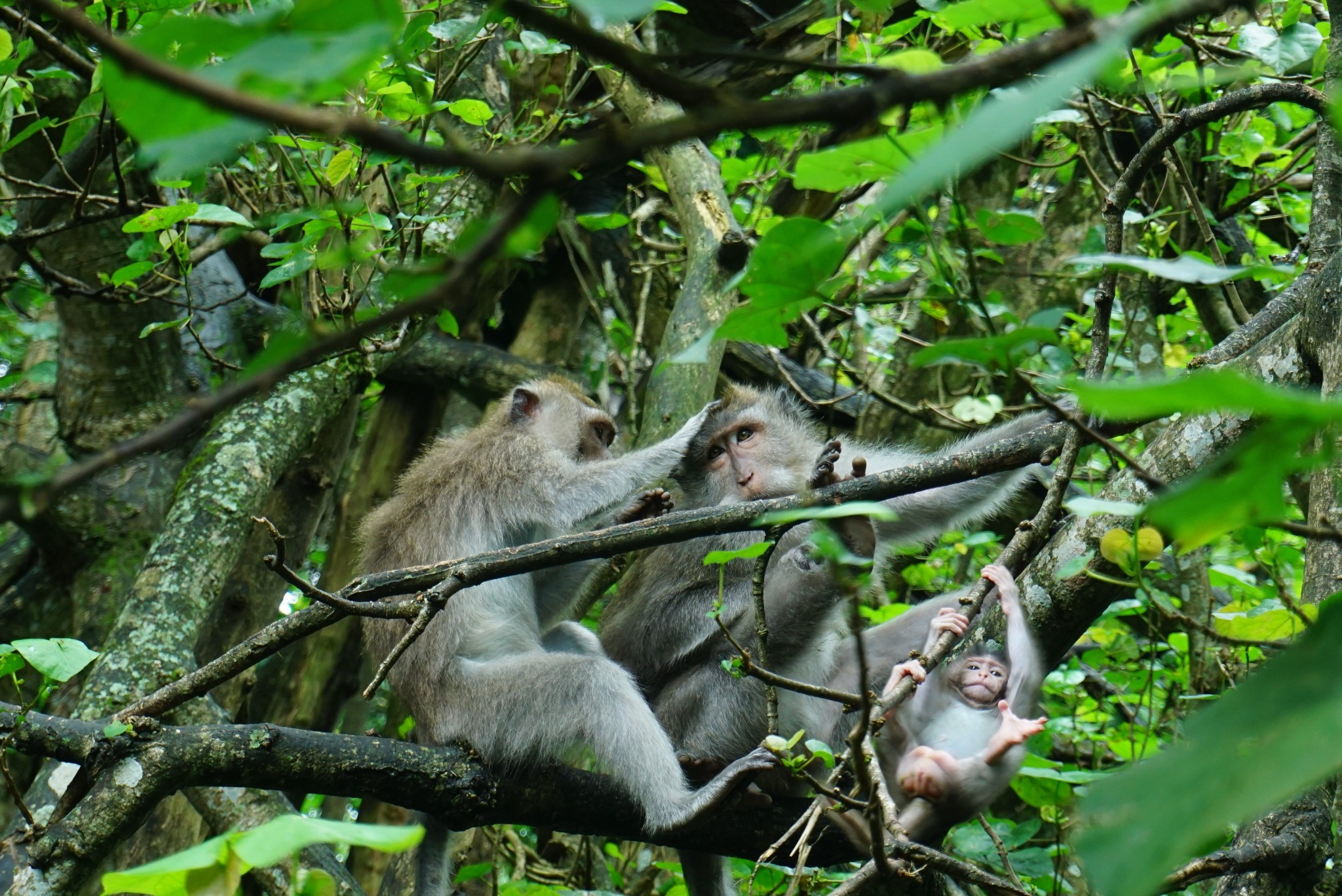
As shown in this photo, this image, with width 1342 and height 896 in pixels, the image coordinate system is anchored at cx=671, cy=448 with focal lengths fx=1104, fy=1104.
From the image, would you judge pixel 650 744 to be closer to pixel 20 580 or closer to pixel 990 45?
pixel 990 45

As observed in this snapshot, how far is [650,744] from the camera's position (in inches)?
136

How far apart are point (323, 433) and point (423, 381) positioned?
0.65m

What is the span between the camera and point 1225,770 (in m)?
0.70

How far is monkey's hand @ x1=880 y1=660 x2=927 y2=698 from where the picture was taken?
2.30 meters

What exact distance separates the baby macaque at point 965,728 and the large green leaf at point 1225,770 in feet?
6.54

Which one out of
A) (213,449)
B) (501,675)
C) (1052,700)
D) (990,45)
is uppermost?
(990,45)

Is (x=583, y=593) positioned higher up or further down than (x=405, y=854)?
higher up

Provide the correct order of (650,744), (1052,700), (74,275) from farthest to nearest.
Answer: (1052,700) < (74,275) < (650,744)

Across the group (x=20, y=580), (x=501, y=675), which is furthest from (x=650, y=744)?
(x=20, y=580)

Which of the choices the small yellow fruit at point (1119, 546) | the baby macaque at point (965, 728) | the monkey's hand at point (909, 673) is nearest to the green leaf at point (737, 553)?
the monkey's hand at point (909, 673)

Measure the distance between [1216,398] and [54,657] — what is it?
278cm

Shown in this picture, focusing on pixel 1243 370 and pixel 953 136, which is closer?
pixel 953 136

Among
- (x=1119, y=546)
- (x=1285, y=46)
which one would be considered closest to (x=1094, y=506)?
(x=1119, y=546)

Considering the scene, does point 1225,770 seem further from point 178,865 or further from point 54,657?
point 54,657
